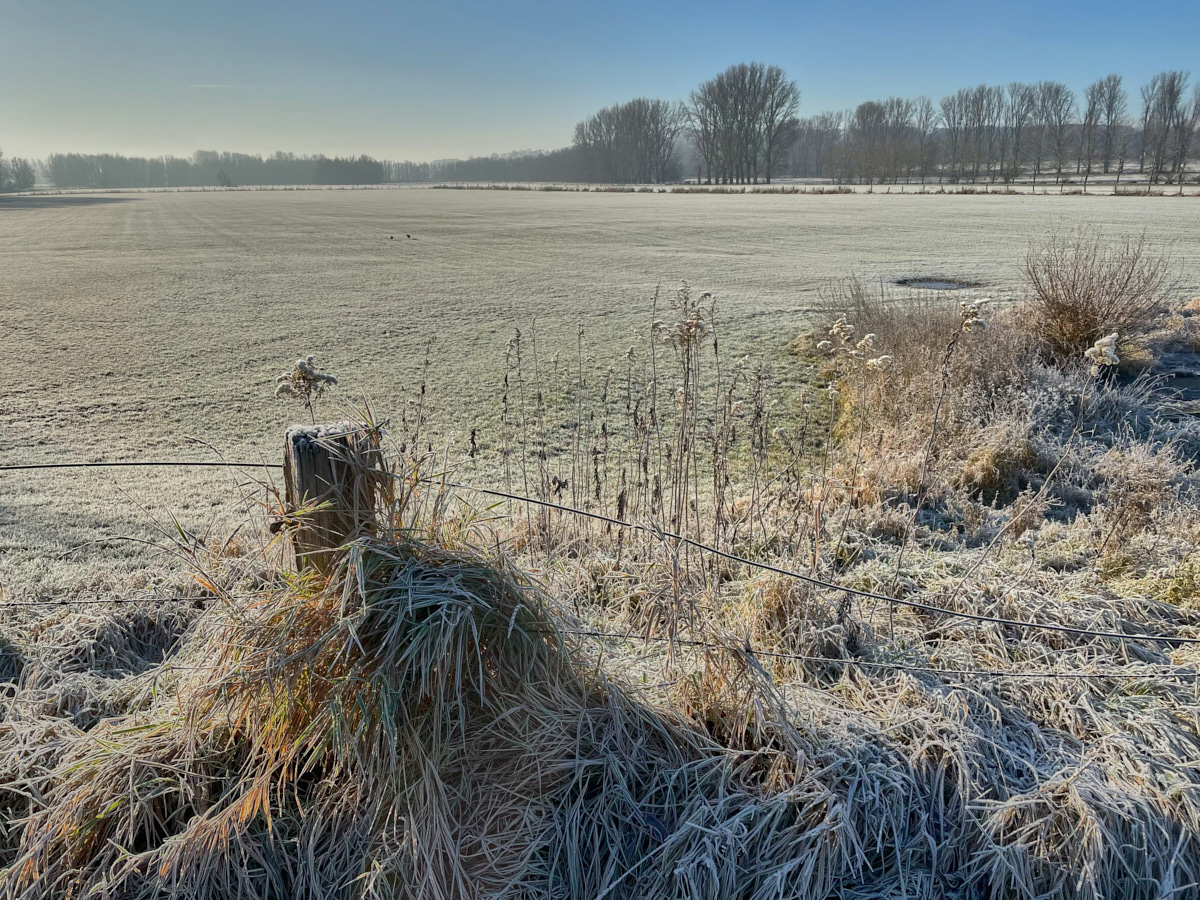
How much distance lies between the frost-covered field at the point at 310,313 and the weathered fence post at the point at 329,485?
202 cm

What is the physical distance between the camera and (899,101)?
309ft

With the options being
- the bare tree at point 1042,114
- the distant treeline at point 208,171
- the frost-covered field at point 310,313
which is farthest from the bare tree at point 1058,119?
the distant treeline at point 208,171

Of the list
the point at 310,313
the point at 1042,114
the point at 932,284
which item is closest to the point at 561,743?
the point at 310,313

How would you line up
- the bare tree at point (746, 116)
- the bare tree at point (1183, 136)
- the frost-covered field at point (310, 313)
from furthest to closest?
1. the bare tree at point (746, 116)
2. the bare tree at point (1183, 136)
3. the frost-covered field at point (310, 313)

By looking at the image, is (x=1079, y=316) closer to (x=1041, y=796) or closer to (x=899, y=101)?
(x=1041, y=796)

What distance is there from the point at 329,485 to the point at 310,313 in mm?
10709

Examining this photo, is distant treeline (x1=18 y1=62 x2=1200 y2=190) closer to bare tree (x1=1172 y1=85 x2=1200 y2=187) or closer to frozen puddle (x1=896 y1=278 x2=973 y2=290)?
bare tree (x1=1172 y1=85 x2=1200 y2=187)

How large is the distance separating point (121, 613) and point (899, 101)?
11057 cm

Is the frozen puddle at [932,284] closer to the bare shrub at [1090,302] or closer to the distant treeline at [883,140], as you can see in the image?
the bare shrub at [1090,302]

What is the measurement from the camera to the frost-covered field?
203 inches

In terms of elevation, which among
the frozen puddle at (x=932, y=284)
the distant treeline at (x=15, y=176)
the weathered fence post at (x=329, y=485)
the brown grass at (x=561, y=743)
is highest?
the distant treeline at (x=15, y=176)

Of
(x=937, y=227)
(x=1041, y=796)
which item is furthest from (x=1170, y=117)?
(x=1041, y=796)

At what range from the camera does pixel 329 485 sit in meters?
2.09

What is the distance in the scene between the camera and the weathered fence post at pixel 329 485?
6.77 ft
